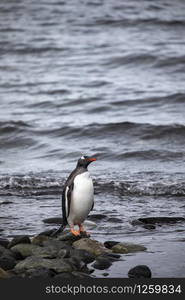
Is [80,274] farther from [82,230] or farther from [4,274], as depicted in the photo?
[82,230]

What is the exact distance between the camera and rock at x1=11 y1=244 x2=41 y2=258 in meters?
8.39

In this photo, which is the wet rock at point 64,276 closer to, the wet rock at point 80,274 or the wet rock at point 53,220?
the wet rock at point 80,274

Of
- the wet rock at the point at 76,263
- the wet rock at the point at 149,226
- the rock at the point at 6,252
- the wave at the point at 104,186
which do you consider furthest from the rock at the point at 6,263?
the wave at the point at 104,186

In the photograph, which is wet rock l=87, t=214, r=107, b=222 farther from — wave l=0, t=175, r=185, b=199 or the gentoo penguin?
wave l=0, t=175, r=185, b=199

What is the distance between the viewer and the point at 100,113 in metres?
20.5

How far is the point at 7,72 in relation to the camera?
86.2 ft

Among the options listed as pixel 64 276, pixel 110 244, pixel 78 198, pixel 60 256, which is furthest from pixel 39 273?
pixel 78 198

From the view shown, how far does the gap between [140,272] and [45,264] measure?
1.03 m

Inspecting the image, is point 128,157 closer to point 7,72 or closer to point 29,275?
point 29,275

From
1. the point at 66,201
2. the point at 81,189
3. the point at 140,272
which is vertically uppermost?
the point at 81,189

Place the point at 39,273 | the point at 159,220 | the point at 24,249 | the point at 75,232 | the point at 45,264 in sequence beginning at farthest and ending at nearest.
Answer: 1. the point at 159,220
2. the point at 75,232
3. the point at 24,249
4. the point at 45,264
5. the point at 39,273

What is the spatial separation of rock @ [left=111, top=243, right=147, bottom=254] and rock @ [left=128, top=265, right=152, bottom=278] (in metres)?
0.85

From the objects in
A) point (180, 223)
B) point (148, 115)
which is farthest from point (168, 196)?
point (148, 115)

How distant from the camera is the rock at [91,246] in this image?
8547mm
